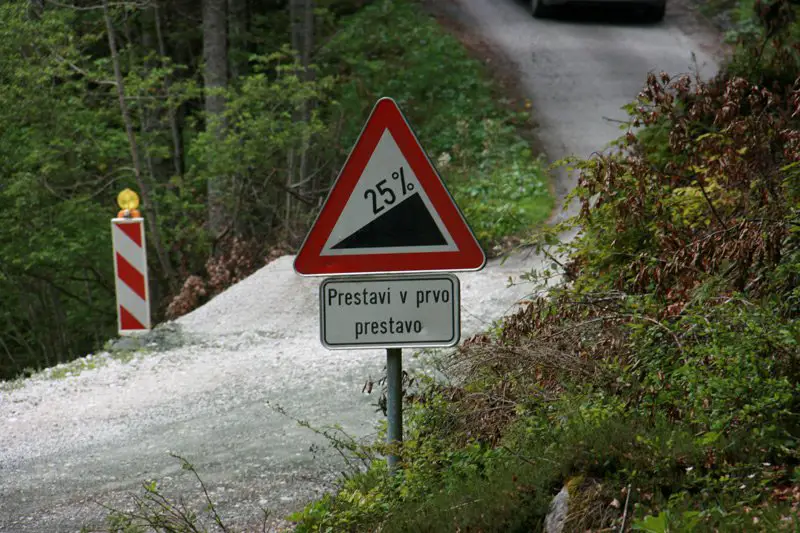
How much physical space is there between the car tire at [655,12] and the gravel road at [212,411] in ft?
40.9

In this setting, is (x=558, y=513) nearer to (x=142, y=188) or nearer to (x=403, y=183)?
(x=403, y=183)

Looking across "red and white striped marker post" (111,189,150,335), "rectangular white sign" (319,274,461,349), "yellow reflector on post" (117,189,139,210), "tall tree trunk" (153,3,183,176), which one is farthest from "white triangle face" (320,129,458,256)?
"tall tree trunk" (153,3,183,176)

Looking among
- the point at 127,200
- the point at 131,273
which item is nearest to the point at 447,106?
the point at 127,200

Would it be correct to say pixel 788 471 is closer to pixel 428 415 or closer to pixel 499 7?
pixel 428 415

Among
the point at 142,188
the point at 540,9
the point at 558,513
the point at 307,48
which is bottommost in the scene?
the point at 142,188

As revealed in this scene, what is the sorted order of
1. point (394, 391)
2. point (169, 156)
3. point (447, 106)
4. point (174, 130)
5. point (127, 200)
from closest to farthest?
1. point (394, 391)
2. point (127, 200)
3. point (169, 156)
4. point (447, 106)
5. point (174, 130)

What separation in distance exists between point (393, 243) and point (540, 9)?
71.1 ft

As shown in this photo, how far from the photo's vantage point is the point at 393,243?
15.2 ft

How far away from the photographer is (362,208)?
4.65 meters

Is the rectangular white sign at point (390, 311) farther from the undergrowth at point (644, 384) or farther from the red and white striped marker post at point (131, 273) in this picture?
the red and white striped marker post at point (131, 273)

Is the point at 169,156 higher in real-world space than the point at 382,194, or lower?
lower

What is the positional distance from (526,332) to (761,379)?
1.93 meters

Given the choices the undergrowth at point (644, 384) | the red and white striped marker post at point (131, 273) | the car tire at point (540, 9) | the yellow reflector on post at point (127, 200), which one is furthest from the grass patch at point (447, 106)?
the undergrowth at point (644, 384)

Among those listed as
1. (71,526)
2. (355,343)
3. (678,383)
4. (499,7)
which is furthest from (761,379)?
(499,7)
